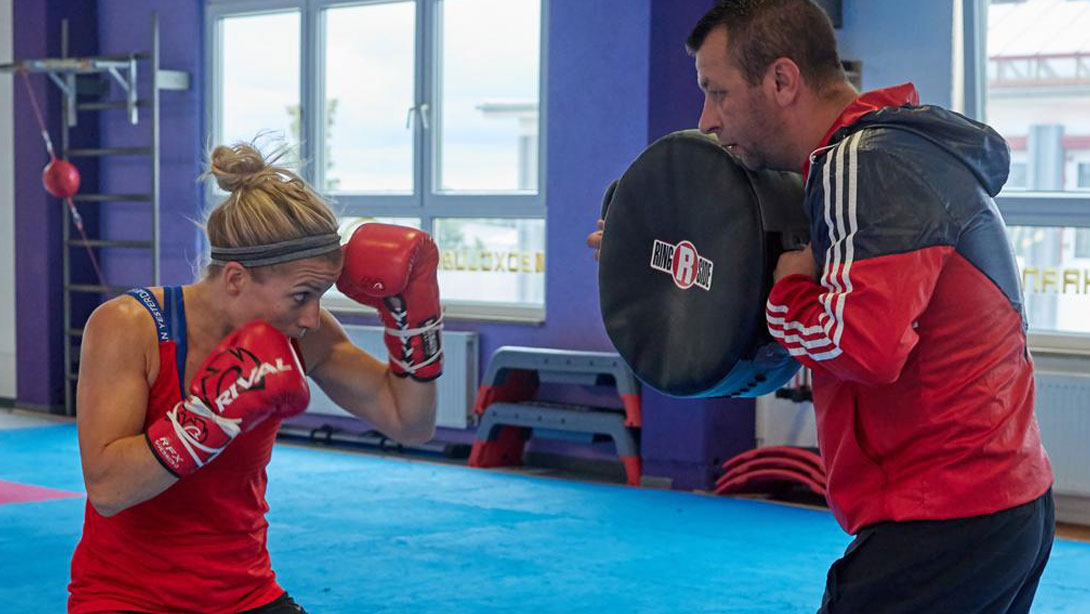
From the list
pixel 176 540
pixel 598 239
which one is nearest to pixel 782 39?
pixel 598 239

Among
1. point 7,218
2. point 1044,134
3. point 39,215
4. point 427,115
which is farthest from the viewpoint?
point 7,218

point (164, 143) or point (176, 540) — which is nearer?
point (176, 540)

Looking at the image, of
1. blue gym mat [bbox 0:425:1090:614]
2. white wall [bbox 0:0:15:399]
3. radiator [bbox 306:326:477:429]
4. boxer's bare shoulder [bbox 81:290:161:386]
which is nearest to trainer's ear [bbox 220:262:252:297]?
boxer's bare shoulder [bbox 81:290:161:386]

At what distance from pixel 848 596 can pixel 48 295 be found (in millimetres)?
7489

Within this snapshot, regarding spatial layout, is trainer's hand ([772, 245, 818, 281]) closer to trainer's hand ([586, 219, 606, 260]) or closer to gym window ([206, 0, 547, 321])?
trainer's hand ([586, 219, 606, 260])

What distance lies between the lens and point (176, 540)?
6.99 ft

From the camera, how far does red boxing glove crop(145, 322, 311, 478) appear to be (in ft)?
6.52

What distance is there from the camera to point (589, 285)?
6.36 m

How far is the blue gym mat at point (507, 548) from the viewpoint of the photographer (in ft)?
12.8

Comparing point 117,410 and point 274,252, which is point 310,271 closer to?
point 274,252

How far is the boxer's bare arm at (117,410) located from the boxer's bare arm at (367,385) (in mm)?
385

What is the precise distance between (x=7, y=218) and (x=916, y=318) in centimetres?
817

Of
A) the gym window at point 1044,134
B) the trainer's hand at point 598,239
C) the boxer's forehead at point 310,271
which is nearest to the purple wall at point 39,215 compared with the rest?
the gym window at point 1044,134

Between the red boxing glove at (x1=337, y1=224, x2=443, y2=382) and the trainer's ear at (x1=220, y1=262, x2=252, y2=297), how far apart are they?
231 millimetres
